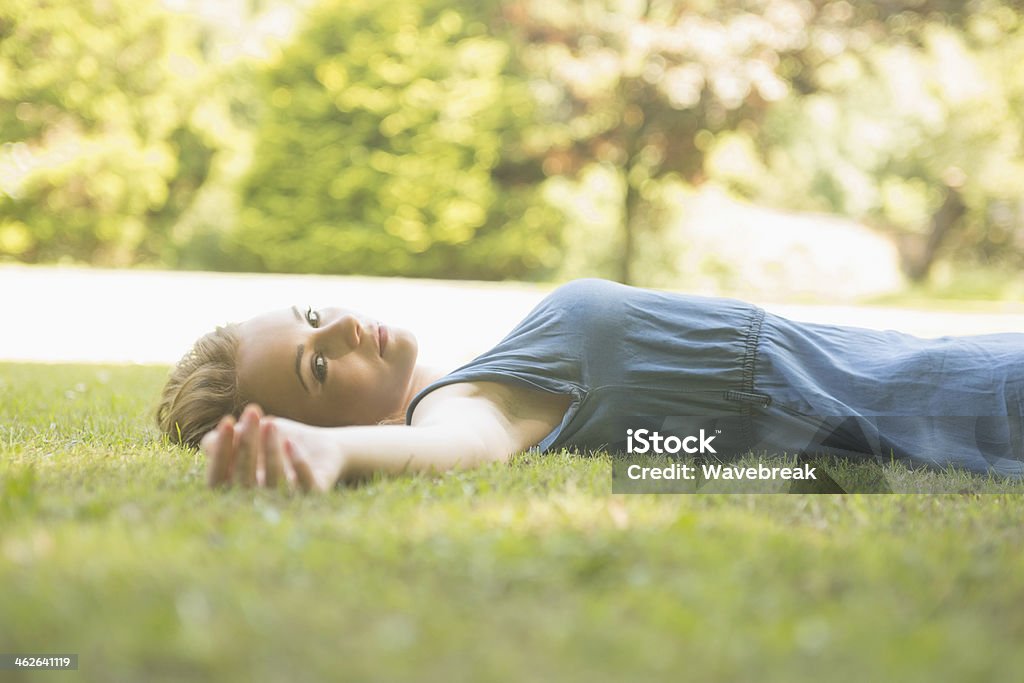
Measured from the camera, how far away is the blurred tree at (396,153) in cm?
1788

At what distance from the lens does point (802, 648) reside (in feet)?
4.00

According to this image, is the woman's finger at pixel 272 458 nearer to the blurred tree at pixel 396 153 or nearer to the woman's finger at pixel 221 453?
the woman's finger at pixel 221 453

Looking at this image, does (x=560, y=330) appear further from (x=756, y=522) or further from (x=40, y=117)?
(x=40, y=117)

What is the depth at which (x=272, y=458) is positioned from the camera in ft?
6.63

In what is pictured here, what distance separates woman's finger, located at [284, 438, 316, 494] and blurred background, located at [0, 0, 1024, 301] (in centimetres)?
1451

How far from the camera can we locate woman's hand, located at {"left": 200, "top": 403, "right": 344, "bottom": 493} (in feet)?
6.57

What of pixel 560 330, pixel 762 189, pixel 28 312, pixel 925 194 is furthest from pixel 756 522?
pixel 925 194

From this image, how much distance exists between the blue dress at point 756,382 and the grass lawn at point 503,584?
486 millimetres

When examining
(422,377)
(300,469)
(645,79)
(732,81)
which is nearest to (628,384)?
(422,377)

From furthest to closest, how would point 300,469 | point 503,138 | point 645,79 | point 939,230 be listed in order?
1. point 939,230
2. point 503,138
3. point 645,79
4. point 300,469

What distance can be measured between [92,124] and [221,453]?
67.5 ft

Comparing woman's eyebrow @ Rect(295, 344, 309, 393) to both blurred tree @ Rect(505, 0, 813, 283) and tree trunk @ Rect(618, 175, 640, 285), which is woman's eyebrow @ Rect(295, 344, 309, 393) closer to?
blurred tree @ Rect(505, 0, 813, 283)

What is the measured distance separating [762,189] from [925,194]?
5.28 m

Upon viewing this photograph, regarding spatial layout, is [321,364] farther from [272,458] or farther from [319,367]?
[272,458]
